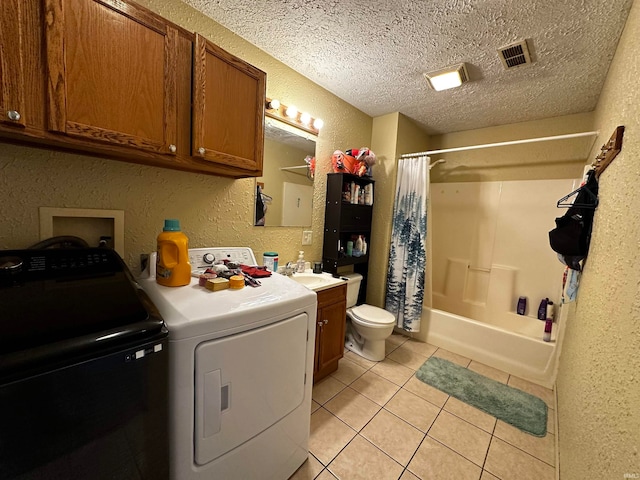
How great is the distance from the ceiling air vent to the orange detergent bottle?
7.27ft

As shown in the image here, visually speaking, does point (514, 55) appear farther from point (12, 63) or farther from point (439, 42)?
point (12, 63)

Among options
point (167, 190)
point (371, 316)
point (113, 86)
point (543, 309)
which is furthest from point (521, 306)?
point (113, 86)

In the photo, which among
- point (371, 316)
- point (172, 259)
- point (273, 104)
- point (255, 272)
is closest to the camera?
point (172, 259)

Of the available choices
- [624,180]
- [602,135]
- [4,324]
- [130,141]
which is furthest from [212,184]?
[602,135]

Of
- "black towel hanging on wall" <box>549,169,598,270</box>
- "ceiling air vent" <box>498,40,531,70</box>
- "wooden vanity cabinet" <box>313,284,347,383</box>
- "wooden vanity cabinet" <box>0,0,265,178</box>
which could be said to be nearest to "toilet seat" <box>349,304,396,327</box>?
"wooden vanity cabinet" <box>313,284,347,383</box>

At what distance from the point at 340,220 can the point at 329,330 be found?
970 mm

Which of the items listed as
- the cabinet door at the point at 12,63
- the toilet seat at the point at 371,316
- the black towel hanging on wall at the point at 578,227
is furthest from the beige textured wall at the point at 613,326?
the cabinet door at the point at 12,63

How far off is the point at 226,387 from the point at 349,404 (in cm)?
121

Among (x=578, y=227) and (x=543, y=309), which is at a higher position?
(x=578, y=227)

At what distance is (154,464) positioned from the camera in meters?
0.79

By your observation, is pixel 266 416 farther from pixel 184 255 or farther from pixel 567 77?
pixel 567 77

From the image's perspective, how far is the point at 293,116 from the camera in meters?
2.04

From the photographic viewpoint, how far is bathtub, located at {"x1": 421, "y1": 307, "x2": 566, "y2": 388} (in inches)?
85.0

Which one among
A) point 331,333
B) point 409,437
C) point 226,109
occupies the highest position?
point 226,109
